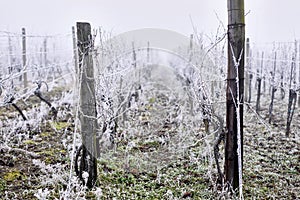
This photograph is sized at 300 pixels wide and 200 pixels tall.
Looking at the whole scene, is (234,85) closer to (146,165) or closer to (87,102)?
(87,102)

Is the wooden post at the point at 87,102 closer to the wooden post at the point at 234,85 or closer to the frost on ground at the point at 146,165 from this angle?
the frost on ground at the point at 146,165

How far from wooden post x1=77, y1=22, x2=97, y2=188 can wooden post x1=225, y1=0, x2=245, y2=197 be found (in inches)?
55.7

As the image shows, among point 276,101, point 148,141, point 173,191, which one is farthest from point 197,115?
point 276,101

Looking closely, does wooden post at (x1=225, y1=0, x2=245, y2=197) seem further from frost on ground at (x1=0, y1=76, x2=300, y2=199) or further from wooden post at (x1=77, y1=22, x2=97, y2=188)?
wooden post at (x1=77, y1=22, x2=97, y2=188)

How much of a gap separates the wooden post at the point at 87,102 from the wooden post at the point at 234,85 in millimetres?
1415

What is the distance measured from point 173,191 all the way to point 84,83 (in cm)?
153

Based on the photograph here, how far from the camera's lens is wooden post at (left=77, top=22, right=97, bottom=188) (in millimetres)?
3217

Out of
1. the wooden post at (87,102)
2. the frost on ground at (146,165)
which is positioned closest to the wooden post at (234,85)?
the frost on ground at (146,165)

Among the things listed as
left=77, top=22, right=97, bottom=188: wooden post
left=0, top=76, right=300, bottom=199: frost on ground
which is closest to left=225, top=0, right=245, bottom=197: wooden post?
left=0, top=76, right=300, bottom=199: frost on ground

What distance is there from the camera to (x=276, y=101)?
10.2m

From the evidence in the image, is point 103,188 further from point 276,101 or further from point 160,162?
point 276,101

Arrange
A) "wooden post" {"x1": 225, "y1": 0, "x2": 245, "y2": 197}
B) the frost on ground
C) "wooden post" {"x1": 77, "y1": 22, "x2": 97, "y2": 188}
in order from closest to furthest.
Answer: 1. "wooden post" {"x1": 225, "y1": 0, "x2": 245, "y2": 197}
2. "wooden post" {"x1": 77, "y1": 22, "x2": 97, "y2": 188}
3. the frost on ground

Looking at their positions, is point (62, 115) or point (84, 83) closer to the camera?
point (84, 83)

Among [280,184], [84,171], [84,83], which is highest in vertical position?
[84,83]
